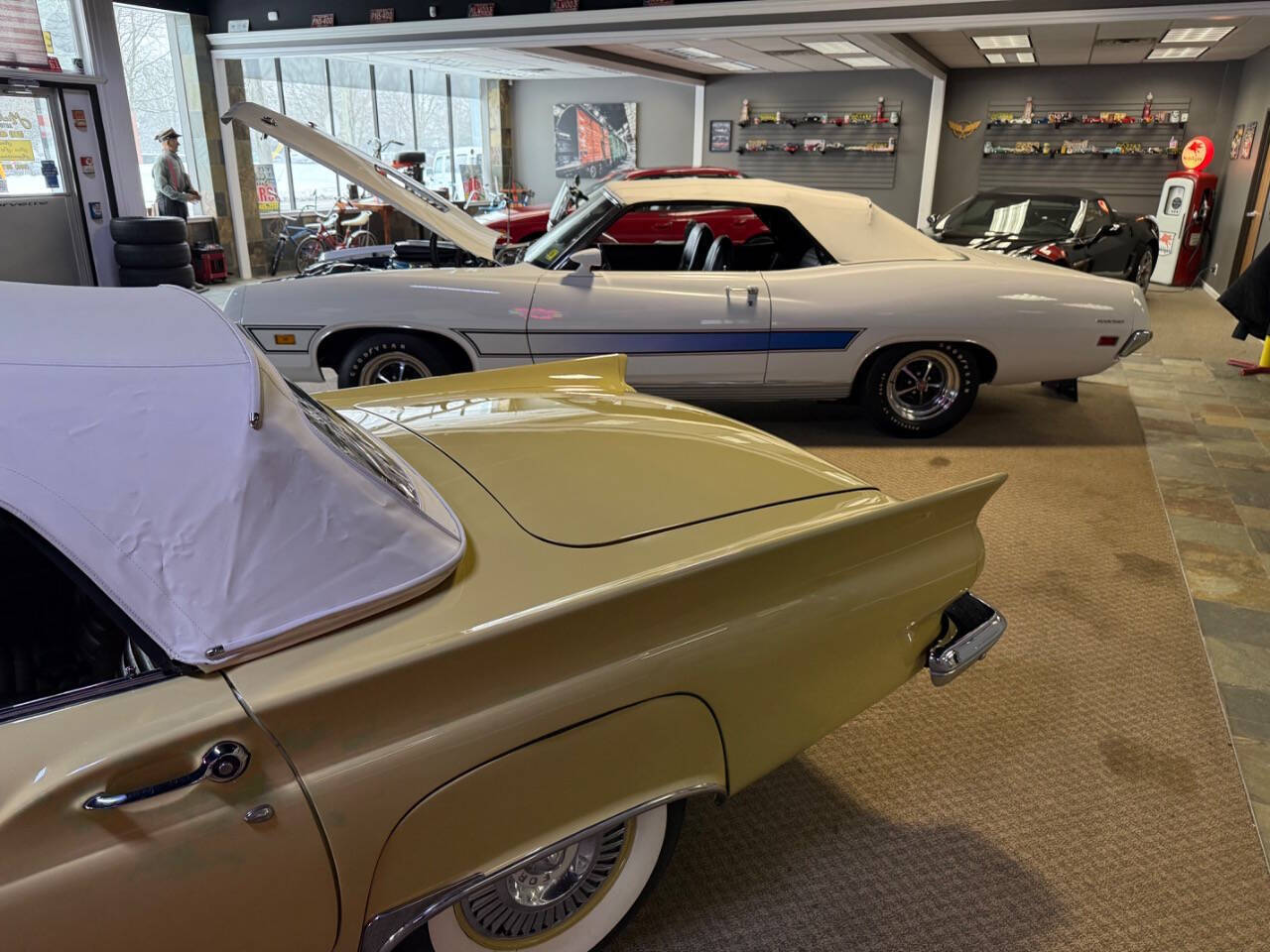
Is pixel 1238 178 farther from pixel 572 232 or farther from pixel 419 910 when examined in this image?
pixel 419 910

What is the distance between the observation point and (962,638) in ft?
6.84

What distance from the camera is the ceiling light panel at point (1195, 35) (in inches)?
390

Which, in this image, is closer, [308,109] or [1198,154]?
[1198,154]

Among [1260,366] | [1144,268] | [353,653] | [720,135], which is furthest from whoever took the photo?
[720,135]

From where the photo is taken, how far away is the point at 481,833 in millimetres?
1388

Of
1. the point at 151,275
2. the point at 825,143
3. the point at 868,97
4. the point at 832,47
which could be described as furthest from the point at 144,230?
the point at 868,97

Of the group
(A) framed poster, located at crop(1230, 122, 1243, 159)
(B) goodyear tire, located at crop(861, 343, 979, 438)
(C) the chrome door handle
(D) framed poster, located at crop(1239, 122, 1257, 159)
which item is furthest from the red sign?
(C) the chrome door handle

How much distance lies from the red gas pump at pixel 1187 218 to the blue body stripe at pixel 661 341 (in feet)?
33.2

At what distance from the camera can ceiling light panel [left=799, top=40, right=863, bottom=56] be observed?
11.7 meters

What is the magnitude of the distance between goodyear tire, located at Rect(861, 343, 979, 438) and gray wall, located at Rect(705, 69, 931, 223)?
11.2m

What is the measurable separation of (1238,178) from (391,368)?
11.8 metres

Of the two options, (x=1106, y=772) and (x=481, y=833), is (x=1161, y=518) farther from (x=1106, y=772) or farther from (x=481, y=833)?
(x=481, y=833)

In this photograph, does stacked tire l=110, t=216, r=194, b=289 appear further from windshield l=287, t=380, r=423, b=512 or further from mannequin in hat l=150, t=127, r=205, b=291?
windshield l=287, t=380, r=423, b=512

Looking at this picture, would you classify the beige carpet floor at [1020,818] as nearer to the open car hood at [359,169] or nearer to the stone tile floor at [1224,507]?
the stone tile floor at [1224,507]
